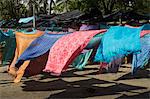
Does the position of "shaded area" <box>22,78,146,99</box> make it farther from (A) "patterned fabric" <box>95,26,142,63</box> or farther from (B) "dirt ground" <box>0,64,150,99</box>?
(A) "patterned fabric" <box>95,26,142,63</box>

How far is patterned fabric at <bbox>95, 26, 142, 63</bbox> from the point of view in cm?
938

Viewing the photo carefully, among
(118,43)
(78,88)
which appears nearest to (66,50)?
(118,43)

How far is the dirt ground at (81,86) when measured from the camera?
40.1ft

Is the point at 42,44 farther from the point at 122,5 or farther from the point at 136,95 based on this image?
the point at 122,5

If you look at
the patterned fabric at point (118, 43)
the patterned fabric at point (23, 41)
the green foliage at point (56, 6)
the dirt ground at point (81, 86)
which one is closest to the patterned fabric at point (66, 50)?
the patterned fabric at point (118, 43)

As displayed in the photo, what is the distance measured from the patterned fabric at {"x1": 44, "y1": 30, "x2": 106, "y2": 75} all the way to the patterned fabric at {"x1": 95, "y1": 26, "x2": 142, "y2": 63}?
17.8 inches

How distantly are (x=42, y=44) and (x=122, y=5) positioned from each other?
25812mm

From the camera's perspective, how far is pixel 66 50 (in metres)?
10.4

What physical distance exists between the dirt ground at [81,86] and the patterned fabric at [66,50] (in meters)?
1.78

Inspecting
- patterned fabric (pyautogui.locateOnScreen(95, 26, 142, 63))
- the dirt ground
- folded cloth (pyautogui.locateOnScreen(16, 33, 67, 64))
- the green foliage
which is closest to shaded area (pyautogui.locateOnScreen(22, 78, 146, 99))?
the dirt ground

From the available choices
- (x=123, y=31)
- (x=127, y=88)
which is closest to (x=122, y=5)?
(x=127, y=88)

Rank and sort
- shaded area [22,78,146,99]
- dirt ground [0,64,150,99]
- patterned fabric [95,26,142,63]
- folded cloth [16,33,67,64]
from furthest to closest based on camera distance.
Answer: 1. shaded area [22,78,146,99]
2. dirt ground [0,64,150,99]
3. folded cloth [16,33,67,64]
4. patterned fabric [95,26,142,63]

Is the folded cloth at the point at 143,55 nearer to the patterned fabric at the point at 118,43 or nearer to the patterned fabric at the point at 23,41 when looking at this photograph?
the patterned fabric at the point at 118,43

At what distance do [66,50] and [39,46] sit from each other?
5.67ft
